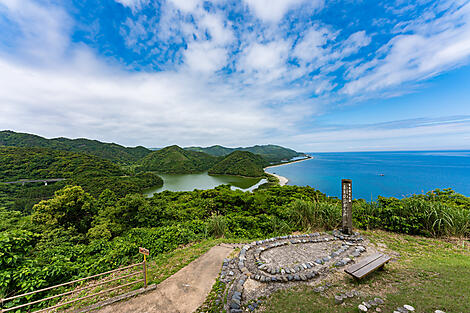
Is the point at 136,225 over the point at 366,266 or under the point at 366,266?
under

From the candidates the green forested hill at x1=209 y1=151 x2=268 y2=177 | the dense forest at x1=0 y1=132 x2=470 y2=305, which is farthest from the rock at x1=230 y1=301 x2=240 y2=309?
the green forested hill at x1=209 y1=151 x2=268 y2=177

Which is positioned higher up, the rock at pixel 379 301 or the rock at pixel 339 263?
the rock at pixel 379 301

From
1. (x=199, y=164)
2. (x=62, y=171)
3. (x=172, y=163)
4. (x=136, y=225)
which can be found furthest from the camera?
(x=199, y=164)

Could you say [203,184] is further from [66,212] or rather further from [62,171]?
[66,212]

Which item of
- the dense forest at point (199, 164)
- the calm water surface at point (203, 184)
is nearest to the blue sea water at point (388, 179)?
the calm water surface at point (203, 184)

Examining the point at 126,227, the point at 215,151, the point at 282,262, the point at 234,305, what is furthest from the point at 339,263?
the point at 215,151

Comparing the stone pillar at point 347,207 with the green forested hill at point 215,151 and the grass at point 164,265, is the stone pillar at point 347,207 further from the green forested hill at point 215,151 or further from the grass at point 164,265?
the green forested hill at point 215,151
